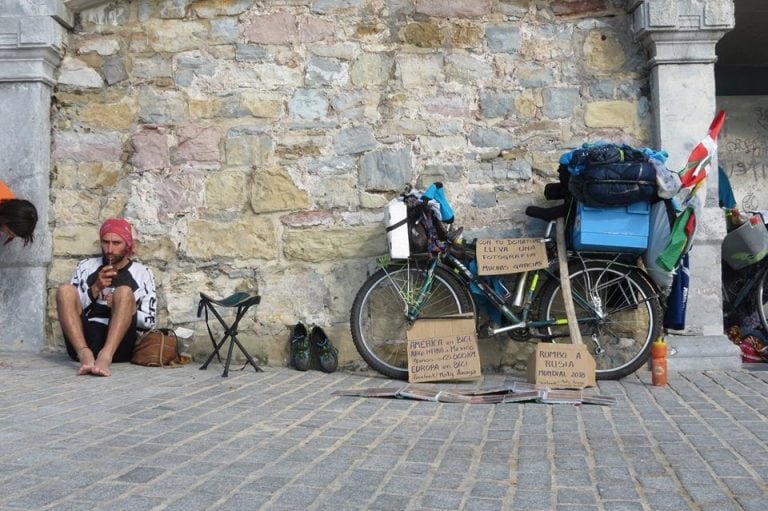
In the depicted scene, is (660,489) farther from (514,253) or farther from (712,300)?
(712,300)

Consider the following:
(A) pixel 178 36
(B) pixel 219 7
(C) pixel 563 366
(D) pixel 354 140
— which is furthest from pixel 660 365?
(A) pixel 178 36

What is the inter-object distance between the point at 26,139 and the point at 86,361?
1858 mm

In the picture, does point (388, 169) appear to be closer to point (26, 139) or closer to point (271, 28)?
point (271, 28)

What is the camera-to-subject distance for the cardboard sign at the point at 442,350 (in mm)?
5418

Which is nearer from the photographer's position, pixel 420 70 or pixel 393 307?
pixel 393 307

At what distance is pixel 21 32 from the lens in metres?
6.02

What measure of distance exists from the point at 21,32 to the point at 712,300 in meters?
5.32

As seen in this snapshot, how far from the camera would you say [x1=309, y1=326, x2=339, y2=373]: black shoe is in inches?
228

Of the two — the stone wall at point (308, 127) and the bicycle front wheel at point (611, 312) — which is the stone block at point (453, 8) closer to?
the stone wall at point (308, 127)

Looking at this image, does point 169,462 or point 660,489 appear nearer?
point 660,489

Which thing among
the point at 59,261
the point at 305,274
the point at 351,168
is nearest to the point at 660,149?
Answer: the point at 351,168

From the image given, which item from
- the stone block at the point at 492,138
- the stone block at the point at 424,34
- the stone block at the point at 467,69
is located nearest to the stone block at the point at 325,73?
the stone block at the point at 424,34

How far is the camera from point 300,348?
5785mm

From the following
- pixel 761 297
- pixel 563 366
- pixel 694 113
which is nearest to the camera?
pixel 563 366
